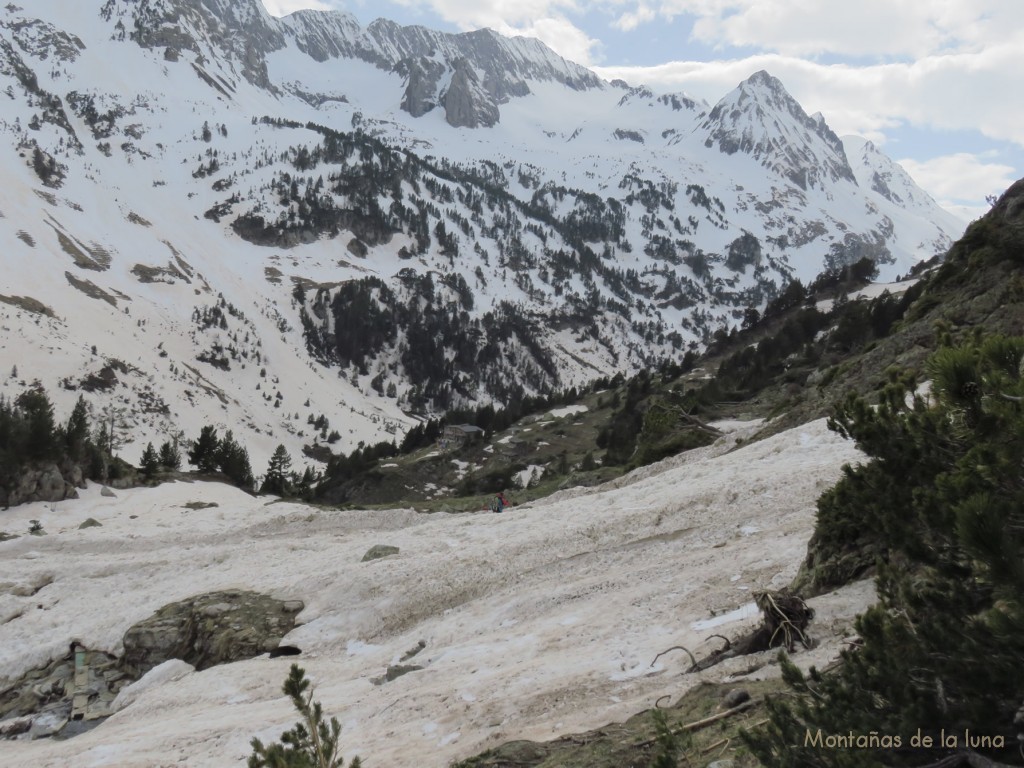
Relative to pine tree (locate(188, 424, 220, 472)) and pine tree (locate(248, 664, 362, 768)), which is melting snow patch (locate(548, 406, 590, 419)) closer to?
pine tree (locate(188, 424, 220, 472))

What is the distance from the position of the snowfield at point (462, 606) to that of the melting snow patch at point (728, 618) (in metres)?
0.04

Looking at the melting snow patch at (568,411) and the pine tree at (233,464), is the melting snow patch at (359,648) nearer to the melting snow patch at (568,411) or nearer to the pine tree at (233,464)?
the pine tree at (233,464)

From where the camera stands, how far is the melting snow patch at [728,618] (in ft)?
33.5

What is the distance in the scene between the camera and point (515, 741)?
7781mm

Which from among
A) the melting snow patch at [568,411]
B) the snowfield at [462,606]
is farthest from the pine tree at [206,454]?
the melting snow patch at [568,411]

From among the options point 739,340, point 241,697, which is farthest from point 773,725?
point 739,340

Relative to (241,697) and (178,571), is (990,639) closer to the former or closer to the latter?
(241,697)

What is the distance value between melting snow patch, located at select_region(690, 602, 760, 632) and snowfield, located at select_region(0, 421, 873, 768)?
0.14 ft

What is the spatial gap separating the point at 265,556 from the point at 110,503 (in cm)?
1840

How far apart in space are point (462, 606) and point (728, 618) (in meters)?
6.42

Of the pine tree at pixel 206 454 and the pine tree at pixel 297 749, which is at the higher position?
the pine tree at pixel 206 454

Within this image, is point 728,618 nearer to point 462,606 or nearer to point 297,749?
point 462,606

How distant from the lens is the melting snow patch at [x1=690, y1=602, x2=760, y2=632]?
33.5ft

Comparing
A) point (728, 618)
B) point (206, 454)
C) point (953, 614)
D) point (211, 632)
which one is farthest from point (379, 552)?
point (206, 454)
